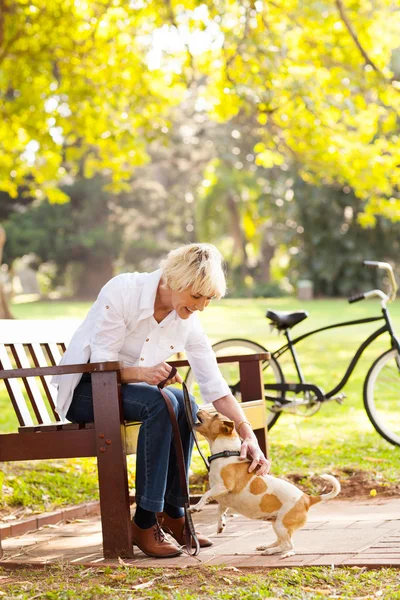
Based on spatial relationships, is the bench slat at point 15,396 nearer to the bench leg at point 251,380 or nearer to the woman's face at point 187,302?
the woman's face at point 187,302

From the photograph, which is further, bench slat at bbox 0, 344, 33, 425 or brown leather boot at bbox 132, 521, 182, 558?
bench slat at bbox 0, 344, 33, 425

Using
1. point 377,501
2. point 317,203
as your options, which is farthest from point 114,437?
point 317,203

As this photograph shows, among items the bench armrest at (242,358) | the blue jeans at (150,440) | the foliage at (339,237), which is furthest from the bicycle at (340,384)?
the foliage at (339,237)

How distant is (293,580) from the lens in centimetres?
359

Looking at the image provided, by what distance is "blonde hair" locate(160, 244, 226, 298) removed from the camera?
4.21 meters

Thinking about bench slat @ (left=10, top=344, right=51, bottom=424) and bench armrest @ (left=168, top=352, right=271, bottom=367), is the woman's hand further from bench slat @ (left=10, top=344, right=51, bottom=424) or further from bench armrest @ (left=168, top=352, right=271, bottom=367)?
bench armrest @ (left=168, top=352, right=271, bottom=367)

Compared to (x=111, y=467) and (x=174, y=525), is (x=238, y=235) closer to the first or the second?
(x=174, y=525)

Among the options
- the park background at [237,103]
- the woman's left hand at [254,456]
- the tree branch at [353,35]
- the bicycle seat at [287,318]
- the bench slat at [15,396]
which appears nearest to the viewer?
the woman's left hand at [254,456]

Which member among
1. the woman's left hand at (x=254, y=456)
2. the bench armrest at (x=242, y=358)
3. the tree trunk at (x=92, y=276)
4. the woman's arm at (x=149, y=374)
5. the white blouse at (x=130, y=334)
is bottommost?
the tree trunk at (x=92, y=276)

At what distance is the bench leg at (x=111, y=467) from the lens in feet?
13.8

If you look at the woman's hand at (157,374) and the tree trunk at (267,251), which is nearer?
the woman's hand at (157,374)

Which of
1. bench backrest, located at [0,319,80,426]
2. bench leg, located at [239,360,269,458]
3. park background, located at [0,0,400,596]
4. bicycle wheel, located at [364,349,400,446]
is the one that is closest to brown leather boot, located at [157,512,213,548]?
bench backrest, located at [0,319,80,426]

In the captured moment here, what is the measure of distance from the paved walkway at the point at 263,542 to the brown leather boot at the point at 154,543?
0.05 metres

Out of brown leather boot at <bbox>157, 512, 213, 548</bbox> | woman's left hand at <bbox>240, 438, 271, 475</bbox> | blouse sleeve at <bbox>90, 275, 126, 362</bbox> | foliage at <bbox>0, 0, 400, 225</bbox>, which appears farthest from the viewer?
foliage at <bbox>0, 0, 400, 225</bbox>
